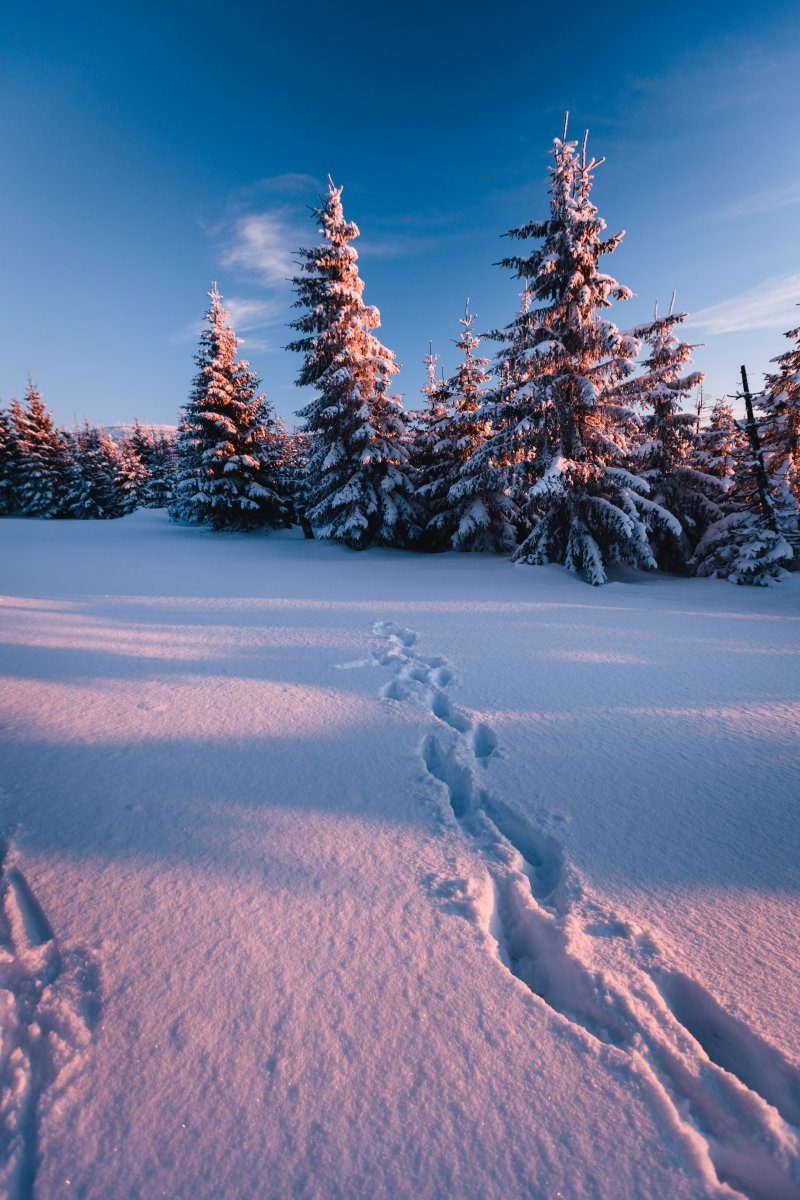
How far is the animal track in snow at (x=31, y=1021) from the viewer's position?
4.13 ft

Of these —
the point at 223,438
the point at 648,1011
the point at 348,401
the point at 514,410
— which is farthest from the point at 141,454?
the point at 648,1011

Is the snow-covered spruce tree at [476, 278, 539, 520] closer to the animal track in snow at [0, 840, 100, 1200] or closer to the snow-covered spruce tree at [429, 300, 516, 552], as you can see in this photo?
the snow-covered spruce tree at [429, 300, 516, 552]

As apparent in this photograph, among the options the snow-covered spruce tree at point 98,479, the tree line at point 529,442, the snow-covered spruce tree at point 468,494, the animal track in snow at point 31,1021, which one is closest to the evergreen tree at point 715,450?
the tree line at point 529,442

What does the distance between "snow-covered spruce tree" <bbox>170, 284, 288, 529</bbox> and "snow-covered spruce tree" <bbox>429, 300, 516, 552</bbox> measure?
7.95m

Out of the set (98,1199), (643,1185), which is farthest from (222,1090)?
(643,1185)

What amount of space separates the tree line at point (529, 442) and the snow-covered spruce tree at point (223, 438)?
0.08 metres

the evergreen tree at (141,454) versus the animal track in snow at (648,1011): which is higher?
the evergreen tree at (141,454)

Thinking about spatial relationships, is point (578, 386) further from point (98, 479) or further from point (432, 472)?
point (98, 479)

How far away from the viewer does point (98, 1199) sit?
1195 mm

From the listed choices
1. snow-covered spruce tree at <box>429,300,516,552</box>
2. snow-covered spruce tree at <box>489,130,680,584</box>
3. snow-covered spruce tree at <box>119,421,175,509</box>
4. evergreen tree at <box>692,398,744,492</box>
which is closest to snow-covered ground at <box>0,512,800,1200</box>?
snow-covered spruce tree at <box>489,130,680,584</box>

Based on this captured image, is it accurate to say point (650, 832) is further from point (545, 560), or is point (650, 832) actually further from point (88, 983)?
point (545, 560)

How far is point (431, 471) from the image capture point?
1577 cm

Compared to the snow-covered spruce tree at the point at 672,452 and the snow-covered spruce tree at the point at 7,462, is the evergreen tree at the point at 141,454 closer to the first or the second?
the snow-covered spruce tree at the point at 7,462

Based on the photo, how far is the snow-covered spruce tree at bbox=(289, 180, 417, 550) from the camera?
13.4 m
